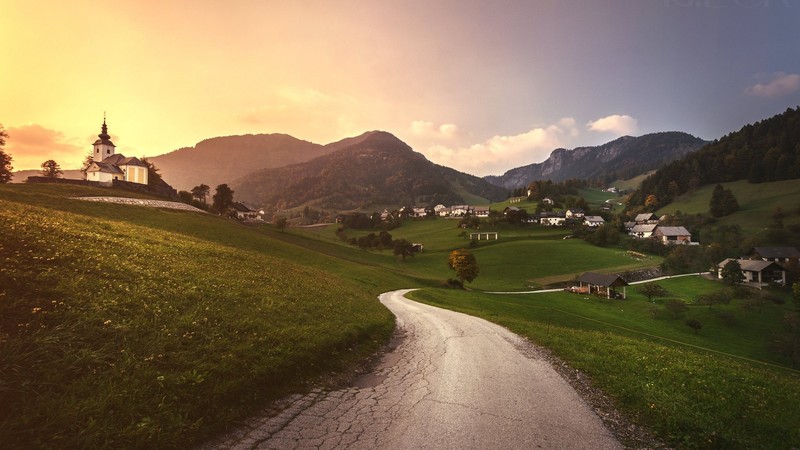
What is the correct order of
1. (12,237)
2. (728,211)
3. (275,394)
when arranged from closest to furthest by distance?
1. (275,394)
2. (12,237)
3. (728,211)

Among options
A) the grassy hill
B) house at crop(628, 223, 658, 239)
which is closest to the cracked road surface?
the grassy hill

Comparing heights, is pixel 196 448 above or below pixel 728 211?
below

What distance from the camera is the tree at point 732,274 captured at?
90.3 m

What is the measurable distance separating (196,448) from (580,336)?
19099 mm

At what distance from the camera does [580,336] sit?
19688 millimetres

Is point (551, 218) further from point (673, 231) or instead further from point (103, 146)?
point (103, 146)

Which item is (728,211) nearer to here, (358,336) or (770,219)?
(770,219)

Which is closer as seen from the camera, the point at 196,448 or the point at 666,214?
the point at 196,448

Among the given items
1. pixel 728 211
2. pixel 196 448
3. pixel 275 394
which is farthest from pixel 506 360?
pixel 728 211

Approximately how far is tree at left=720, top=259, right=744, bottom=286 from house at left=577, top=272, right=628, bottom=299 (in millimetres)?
34898

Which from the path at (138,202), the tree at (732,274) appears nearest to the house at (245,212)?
the path at (138,202)

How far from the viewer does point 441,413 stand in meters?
9.73

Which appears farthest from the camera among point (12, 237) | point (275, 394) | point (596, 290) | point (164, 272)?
point (596, 290)

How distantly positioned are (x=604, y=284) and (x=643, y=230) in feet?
379
